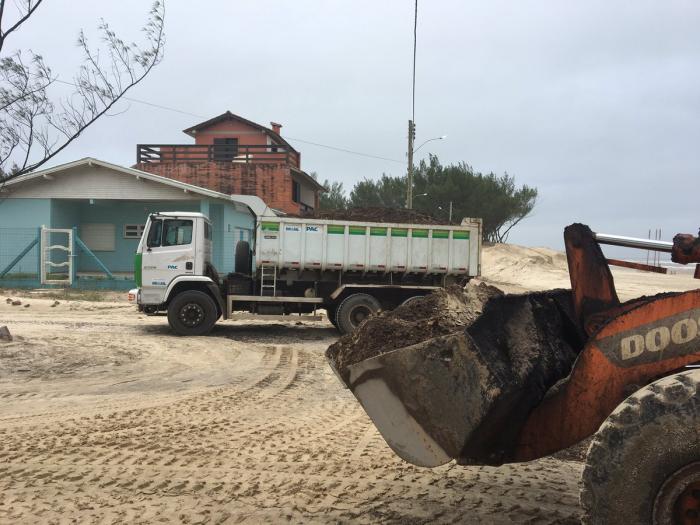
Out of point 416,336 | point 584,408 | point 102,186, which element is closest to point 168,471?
point 416,336

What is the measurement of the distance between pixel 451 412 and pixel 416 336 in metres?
0.51

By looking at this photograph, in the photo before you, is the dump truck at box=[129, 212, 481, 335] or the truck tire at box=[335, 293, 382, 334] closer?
the dump truck at box=[129, 212, 481, 335]

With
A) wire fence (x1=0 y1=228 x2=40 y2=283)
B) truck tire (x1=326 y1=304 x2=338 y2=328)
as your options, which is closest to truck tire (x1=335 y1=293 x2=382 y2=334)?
truck tire (x1=326 y1=304 x2=338 y2=328)

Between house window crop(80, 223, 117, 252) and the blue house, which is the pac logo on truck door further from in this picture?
house window crop(80, 223, 117, 252)

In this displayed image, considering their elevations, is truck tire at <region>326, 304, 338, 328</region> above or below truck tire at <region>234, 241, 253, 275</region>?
below

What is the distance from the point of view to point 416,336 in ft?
10.7

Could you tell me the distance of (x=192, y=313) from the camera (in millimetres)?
12375

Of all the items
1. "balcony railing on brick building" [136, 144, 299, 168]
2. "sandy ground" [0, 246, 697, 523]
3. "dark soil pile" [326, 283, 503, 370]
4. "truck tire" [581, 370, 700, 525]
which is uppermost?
"balcony railing on brick building" [136, 144, 299, 168]

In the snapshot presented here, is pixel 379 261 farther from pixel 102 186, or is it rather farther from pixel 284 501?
pixel 102 186

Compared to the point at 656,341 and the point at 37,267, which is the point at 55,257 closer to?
the point at 37,267

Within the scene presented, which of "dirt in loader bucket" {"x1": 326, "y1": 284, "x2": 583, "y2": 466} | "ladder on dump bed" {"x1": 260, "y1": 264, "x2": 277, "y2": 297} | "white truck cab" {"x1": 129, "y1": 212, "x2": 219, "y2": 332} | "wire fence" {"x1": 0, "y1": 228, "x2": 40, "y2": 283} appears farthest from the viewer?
"wire fence" {"x1": 0, "y1": 228, "x2": 40, "y2": 283}

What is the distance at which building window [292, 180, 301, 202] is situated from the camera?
3177 centimetres

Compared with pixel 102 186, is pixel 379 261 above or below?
below

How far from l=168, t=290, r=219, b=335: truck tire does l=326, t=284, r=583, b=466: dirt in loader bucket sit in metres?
9.33
